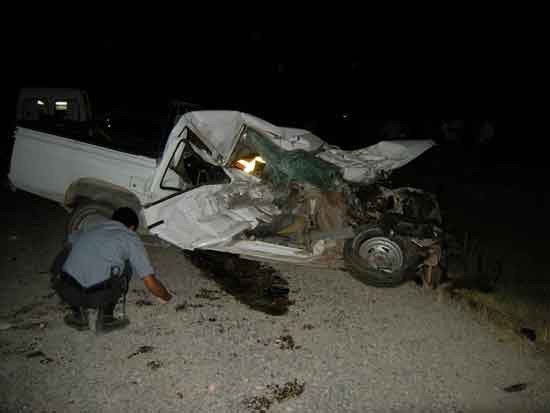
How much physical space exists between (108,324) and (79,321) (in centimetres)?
26

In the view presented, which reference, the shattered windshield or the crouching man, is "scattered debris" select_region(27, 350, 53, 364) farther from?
the shattered windshield

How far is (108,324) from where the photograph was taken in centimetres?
397

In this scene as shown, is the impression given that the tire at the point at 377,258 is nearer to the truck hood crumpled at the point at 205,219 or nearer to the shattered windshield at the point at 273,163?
the shattered windshield at the point at 273,163

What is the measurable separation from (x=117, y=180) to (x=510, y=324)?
4729 millimetres

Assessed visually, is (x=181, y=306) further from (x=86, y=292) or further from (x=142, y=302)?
(x=86, y=292)

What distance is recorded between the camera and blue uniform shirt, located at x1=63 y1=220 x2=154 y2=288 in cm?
374

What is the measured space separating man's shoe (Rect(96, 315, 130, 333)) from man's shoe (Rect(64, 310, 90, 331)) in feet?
0.42

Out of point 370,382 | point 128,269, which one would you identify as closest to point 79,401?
point 128,269

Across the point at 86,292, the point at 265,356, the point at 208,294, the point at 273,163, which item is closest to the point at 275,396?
the point at 265,356

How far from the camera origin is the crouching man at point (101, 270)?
3.74 meters

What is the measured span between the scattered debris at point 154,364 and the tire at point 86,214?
2488 mm

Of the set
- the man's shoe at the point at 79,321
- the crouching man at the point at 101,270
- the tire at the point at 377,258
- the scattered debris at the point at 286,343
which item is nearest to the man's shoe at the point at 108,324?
the crouching man at the point at 101,270

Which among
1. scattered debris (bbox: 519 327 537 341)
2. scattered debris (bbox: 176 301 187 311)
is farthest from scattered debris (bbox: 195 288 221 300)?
scattered debris (bbox: 519 327 537 341)

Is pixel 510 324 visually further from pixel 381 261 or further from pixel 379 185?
pixel 379 185
